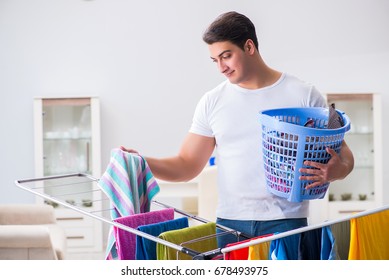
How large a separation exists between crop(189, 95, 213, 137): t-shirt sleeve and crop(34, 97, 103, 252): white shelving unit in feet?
11.9

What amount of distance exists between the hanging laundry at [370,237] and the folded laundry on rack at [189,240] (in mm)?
369

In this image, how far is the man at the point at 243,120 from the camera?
197cm

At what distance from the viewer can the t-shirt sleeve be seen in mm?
2080

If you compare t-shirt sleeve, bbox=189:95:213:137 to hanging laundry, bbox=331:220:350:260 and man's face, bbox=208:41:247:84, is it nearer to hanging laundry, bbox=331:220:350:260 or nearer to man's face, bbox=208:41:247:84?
man's face, bbox=208:41:247:84

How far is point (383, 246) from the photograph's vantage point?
64.9 inches

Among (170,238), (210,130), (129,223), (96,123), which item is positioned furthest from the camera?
Result: (96,123)

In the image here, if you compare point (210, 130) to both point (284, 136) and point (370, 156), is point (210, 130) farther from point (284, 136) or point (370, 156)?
point (370, 156)

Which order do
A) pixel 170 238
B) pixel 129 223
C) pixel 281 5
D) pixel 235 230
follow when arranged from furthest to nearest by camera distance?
1. pixel 281 5
2. pixel 235 230
3. pixel 129 223
4. pixel 170 238

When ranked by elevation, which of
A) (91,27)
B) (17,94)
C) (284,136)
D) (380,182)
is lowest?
(380,182)

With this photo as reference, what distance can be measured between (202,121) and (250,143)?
7.0 inches

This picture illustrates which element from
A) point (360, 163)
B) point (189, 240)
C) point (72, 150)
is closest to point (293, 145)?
point (189, 240)

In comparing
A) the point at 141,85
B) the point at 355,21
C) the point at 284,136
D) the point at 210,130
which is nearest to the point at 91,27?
the point at 141,85
